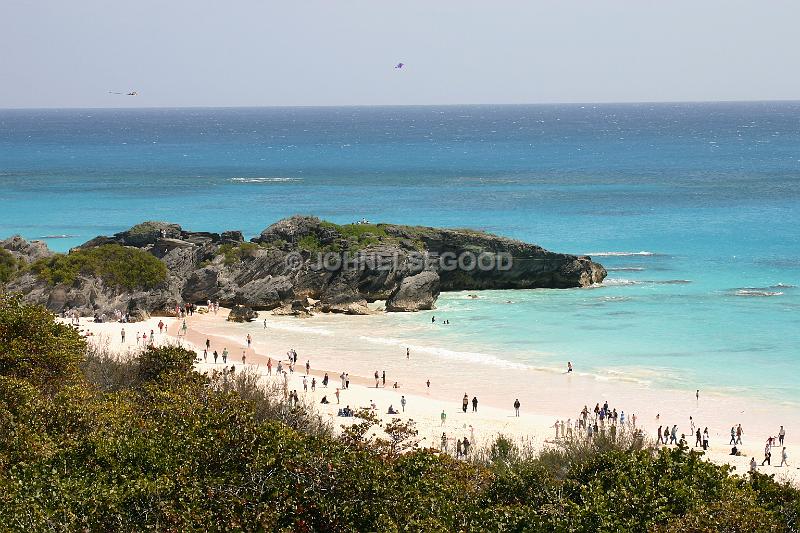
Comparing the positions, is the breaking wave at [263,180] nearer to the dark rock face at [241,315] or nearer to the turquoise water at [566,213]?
the turquoise water at [566,213]

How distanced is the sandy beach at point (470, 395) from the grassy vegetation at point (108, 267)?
5576 millimetres

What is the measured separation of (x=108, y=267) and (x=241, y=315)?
28.0ft

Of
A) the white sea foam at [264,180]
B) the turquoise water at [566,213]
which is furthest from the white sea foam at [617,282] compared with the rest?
the white sea foam at [264,180]

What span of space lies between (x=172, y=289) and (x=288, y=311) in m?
7.01

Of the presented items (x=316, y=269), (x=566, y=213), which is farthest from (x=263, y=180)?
(x=316, y=269)

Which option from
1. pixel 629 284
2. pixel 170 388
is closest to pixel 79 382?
pixel 170 388

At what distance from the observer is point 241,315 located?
5322cm

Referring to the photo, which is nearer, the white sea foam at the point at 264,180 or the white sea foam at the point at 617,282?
the white sea foam at the point at 617,282

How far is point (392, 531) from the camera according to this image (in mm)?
16016

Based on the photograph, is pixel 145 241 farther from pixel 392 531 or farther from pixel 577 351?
pixel 392 531

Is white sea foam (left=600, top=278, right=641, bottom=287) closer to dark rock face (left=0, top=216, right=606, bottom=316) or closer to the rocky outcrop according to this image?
dark rock face (left=0, top=216, right=606, bottom=316)

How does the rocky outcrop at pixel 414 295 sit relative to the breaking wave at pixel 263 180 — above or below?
below

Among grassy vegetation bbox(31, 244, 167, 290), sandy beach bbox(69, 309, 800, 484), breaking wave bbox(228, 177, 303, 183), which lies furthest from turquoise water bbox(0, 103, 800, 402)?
grassy vegetation bbox(31, 244, 167, 290)

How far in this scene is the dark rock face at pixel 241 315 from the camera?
174 ft
